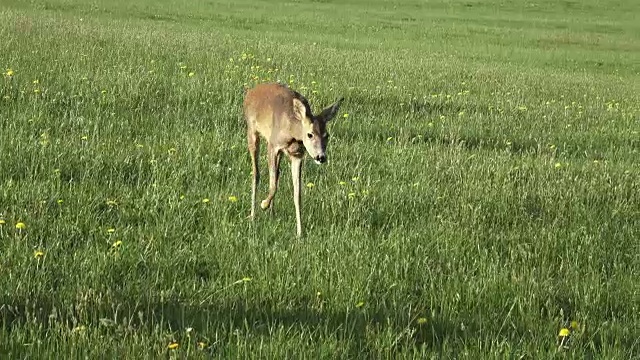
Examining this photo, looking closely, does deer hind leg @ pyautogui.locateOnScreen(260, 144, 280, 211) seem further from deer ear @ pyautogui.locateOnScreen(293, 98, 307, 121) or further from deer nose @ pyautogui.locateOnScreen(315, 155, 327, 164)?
deer nose @ pyautogui.locateOnScreen(315, 155, 327, 164)

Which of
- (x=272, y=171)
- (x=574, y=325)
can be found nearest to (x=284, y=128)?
(x=272, y=171)

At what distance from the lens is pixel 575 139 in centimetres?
1276

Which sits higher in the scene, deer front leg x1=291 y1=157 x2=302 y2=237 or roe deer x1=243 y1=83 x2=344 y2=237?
roe deer x1=243 y1=83 x2=344 y2=237

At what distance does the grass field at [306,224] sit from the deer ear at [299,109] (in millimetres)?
935

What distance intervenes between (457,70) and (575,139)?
9454 millimetres

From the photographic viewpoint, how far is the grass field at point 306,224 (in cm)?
455

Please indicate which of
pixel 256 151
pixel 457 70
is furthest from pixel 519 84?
pixel 256 151

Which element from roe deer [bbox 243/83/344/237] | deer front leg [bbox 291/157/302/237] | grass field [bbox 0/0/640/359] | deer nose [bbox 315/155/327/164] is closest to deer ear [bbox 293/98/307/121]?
roe deer [bbox 243/83/344/237]

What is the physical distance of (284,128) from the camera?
6734 millimetres

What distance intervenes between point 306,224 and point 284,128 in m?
0.83

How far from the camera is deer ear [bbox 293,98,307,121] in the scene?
6.26 m

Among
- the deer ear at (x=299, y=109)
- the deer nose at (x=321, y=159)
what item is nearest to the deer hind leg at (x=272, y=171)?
the deer ear at (x=299, y=109)

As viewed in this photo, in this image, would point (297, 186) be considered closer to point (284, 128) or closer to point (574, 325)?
point (284, 128)

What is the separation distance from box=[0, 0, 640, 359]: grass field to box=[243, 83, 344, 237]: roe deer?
0.37m
